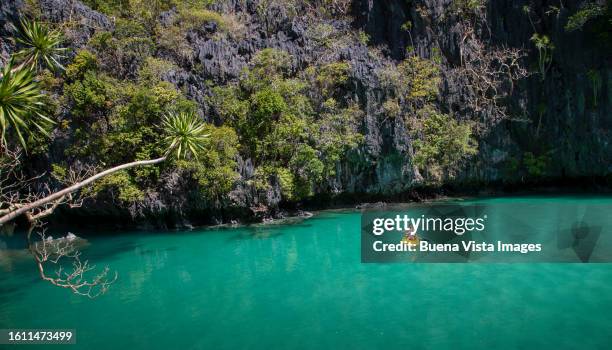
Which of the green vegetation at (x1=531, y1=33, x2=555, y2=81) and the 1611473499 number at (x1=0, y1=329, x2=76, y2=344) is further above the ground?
the green vegetation at (x1=531, y1=33, x2=555, y2=81)

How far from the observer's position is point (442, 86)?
24875mm

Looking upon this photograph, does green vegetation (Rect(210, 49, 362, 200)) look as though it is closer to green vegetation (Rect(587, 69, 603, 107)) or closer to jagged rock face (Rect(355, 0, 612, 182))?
jagged rock face (Rect(355, 0, 612, 182))

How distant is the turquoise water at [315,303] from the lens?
8.42 m

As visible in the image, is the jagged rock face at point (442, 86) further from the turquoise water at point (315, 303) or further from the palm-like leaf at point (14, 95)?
the palm-like leaf at point (14, 95)

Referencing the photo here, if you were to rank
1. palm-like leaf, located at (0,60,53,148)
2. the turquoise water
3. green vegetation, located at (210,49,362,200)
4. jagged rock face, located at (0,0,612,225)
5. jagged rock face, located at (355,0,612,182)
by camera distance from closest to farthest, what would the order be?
palm-like leaf, located at (0,60,53,148) → the turquoise water → green vegetation, located at (210,49,362,200) → jagged rock face, located at (0,0,612,225) → jagged rock face, located at (355,0,612,182)

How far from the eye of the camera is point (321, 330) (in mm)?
8859

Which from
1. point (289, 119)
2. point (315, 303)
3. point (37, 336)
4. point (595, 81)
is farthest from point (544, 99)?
point (37, 336)

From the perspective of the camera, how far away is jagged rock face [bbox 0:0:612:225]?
20391 millimetres

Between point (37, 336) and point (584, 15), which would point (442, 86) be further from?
point (37, 336)

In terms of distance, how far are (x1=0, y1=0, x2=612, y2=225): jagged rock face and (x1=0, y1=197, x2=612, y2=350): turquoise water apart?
21.4 feet

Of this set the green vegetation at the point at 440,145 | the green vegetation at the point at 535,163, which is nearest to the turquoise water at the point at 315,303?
the green vegetation at the point at 440,145

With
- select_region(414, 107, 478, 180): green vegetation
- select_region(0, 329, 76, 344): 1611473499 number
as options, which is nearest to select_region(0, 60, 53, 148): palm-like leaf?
select_region(0, 329, 76, 344): 1611473499 number

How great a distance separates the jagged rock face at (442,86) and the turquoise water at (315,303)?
653 centimetres

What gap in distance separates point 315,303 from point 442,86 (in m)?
18.4
